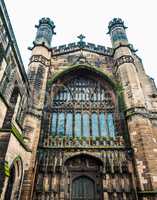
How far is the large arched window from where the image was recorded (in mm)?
11227

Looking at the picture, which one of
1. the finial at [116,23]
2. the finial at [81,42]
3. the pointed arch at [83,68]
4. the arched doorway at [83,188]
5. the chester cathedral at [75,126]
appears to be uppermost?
the finial at [116,23]

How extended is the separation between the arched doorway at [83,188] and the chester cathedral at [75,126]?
1.6 inches

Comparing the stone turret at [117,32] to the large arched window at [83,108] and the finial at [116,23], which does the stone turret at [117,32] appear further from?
the large arched window at [83,108]

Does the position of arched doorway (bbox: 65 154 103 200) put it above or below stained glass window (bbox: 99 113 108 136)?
below

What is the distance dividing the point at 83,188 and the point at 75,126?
3.42m

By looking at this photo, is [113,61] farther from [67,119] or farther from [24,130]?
[24,130]

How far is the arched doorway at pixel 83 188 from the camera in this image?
8797 millimetres

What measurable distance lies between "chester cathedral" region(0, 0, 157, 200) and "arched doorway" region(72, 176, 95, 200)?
4 centimetres

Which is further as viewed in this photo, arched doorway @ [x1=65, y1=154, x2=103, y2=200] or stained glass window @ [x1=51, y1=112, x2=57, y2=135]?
stained glass window @ [x1=51, y1=112, x2=57, y2=135]

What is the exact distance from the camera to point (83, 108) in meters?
12.2

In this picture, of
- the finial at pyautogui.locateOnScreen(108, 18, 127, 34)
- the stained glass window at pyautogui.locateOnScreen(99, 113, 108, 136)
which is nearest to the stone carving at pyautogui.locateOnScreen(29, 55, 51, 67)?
the stained glass window at pyautogui.locateOnScreen(99, 113, 108, 136)

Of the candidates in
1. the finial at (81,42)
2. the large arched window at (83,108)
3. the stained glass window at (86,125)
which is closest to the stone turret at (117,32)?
the finial at (81,42)

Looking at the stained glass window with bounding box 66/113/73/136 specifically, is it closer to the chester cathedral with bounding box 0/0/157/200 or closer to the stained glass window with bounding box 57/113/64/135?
the chester cathedral with bounding box 0/0/157/200

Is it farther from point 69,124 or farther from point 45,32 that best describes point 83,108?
point 45,32
